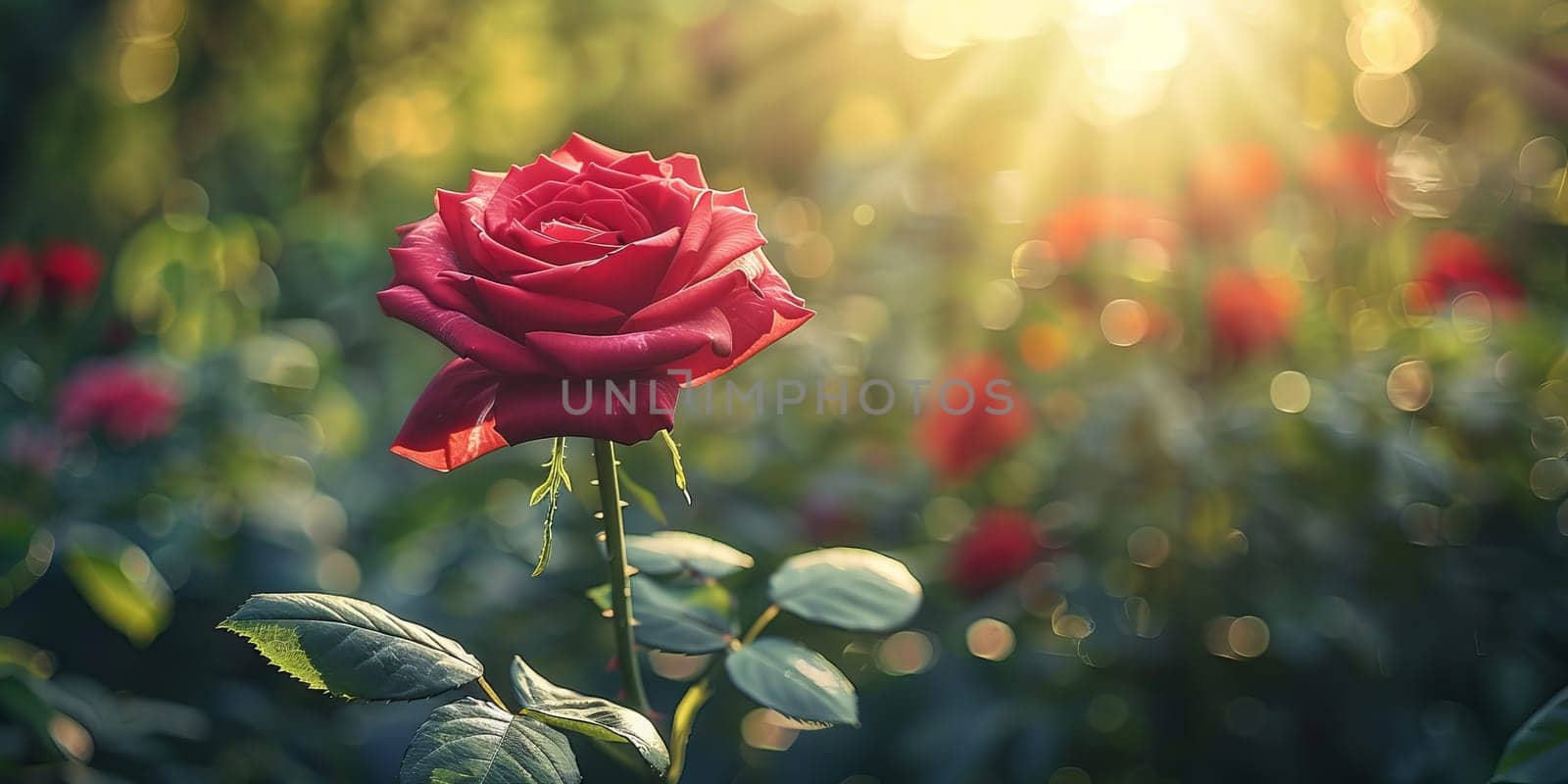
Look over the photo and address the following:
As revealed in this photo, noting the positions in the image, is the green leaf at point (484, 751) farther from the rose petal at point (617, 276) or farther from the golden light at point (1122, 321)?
the golden light at point (1122, 321)

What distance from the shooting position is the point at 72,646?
119cm

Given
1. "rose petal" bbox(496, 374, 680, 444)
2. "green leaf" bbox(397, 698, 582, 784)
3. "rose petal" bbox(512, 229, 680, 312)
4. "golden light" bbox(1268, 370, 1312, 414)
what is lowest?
"green leaf" bbox(397, 698, 582, 784)

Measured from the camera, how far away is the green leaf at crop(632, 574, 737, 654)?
1.84ft

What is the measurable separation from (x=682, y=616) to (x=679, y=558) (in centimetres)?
3

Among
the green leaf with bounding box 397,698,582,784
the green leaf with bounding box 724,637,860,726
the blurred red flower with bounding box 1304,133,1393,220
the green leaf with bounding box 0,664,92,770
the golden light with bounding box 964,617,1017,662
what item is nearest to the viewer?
the green leaf with bounding box 397,698,582,784

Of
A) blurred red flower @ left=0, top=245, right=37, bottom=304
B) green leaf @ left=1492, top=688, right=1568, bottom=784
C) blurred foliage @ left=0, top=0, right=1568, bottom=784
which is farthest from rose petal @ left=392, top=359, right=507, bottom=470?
blurred red flower @ left=0, top=245, right=37, bottom=304

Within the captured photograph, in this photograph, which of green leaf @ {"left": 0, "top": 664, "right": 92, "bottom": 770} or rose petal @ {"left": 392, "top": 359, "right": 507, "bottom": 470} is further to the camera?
green leaf @ {"left": 0, "top": 664, "right": 92, "bottom": 770}

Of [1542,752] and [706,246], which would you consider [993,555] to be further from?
[706,246]

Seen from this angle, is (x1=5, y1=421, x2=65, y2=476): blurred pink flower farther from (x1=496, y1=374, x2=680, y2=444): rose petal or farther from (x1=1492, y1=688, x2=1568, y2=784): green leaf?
(x1=1492, y1=688, x2=1568, y2=784): green leaf

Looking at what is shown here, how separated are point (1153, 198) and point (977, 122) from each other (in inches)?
37.7

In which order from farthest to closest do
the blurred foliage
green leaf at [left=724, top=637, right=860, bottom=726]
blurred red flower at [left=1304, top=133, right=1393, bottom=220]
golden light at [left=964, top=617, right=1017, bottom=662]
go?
blurred red flower at [left=1304, top=133, right=1393, bottom=220], golden light at [left=964, top=617, right=1017, bottom=662], the blurred foliage, green leaf at [left=724, top=637, right=860, bottom=726]

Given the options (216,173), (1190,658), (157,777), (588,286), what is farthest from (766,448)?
(216,173)

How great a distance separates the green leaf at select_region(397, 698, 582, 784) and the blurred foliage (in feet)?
1.25

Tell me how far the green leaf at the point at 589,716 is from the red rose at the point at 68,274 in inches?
51.0
